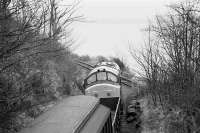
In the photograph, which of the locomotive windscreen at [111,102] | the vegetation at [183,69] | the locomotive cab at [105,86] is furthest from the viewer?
the locomotive cab at [105,86]

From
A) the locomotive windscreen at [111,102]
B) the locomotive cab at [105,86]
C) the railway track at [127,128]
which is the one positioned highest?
the locomotive cab at [105,86]

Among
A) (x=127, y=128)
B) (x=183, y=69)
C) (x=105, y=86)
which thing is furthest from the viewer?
(x=105, y=86)

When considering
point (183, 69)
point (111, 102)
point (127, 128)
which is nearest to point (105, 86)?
point (111, 102)

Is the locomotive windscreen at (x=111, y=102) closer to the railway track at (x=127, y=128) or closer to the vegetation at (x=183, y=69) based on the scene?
the railway track at (x=127, y=128)

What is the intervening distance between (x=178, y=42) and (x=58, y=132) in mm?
8377

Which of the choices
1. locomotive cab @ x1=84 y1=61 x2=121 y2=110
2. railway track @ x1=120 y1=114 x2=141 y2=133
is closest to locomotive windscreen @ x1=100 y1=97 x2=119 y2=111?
locomotive cab @ x1=84 y1=61 x2=121 y2=110

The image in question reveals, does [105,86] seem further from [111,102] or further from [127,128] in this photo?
[127,128]

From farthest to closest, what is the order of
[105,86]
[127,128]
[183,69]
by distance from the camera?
[105,86] → [127,128] → [183,69]

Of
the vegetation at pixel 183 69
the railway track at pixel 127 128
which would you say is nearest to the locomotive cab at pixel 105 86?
the railway track at pixel 127 128

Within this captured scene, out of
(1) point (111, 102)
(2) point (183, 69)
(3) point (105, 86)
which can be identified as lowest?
(1) point (111, 102)

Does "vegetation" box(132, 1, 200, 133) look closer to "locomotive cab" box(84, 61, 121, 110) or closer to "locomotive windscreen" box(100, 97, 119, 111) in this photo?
"locomotive windscreen" box(100, 97, 119, 111)

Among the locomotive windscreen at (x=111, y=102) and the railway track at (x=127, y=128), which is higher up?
the locomotive windscreen at (x=111, y=102)

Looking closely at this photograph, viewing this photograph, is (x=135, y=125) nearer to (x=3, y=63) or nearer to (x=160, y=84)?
(x=160, y=84)

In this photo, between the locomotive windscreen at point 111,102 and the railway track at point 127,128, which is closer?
the railway track at point 127,128
